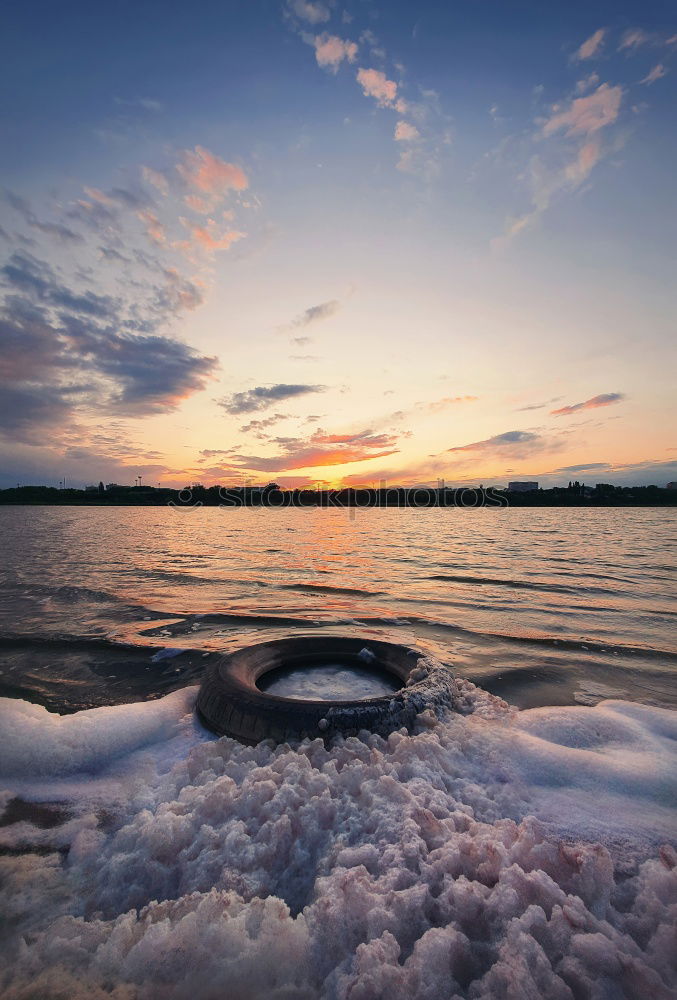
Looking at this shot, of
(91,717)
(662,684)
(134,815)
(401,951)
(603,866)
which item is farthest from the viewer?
(662,684)

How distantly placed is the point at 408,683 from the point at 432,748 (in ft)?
4.40

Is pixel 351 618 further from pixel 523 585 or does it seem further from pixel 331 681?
pixel 523 585

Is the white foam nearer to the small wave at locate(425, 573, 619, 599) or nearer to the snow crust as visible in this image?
the snow crust

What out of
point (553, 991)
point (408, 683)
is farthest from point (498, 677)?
point (553, 991)

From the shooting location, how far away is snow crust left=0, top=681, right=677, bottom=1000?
1931mm

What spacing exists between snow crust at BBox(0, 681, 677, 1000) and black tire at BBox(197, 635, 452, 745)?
186mm

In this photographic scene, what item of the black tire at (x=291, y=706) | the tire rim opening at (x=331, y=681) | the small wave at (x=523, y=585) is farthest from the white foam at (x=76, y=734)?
the small wave at (x=523, y=585)

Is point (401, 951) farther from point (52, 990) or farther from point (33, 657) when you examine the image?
point (33, 657)

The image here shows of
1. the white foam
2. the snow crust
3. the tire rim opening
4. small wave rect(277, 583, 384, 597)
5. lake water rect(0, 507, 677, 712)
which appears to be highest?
the snow crust

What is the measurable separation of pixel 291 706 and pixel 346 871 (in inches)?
66.5

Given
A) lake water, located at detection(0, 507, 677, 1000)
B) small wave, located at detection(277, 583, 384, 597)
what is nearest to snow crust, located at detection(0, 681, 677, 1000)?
lake water, located at detection(0, 507, 677, 1000)

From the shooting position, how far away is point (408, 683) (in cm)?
500

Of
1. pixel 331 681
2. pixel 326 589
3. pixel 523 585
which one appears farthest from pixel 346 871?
pixel 523 585

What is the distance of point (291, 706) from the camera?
159 inches
